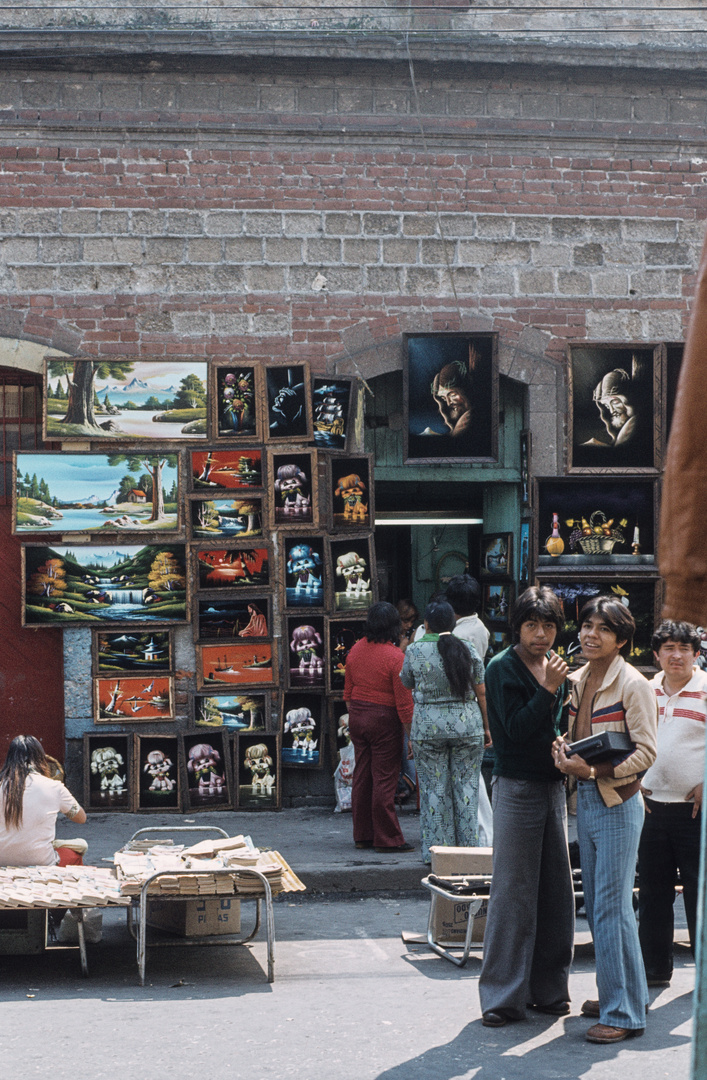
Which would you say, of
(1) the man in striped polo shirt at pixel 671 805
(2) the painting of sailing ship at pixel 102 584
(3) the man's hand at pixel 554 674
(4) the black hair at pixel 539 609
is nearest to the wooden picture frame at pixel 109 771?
(2) the painting of sailing ship at pixel 102 584

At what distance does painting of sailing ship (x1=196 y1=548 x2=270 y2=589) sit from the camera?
35.2 feet

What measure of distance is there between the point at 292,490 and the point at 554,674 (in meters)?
5.64

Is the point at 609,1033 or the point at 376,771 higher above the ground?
the point at 376,771

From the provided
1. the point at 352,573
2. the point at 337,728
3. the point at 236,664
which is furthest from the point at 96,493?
the point at 337,728

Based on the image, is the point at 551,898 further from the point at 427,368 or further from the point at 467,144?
the point at 467,144

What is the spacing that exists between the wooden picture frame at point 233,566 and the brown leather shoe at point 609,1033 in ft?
19.7

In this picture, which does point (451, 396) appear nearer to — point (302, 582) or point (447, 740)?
point (302, 582)

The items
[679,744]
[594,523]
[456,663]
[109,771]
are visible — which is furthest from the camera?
[594,523]

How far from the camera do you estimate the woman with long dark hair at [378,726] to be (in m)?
9.05

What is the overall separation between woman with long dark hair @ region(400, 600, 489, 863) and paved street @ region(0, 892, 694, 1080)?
1.36 meters

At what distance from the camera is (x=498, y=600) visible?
1136cm

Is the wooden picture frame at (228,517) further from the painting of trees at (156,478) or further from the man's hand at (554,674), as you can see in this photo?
the man's hand at (554,674)

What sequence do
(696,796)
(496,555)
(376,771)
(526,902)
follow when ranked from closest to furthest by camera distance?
1. (526,902)
2. (696,796)
3. (376,771)
4. (496,555)

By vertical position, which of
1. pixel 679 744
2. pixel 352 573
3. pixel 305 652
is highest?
pixel 352 573
